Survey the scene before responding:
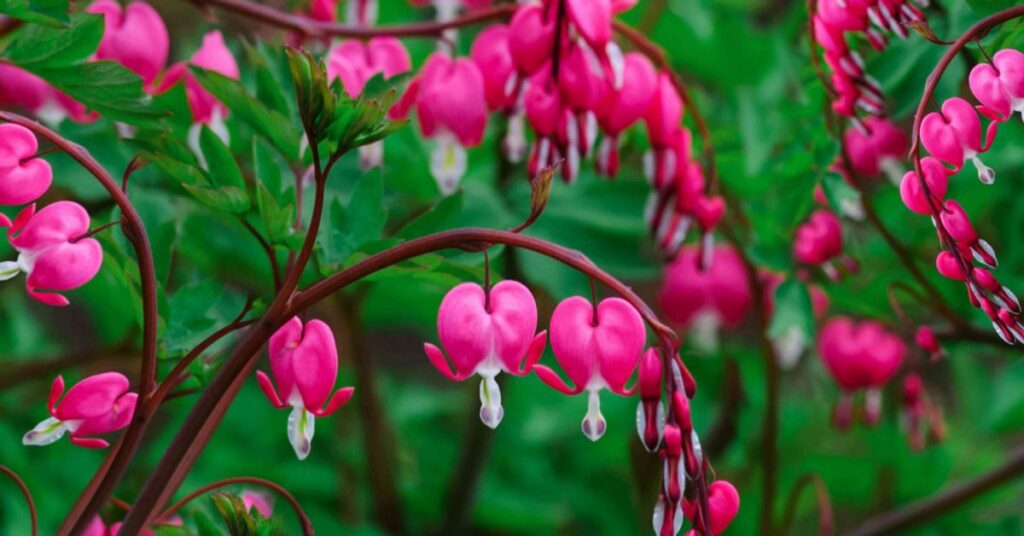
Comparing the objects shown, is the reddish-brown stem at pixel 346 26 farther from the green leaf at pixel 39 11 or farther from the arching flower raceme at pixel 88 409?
the arching flower raceme at pixel 88 409

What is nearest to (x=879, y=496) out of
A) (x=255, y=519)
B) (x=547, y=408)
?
(x=547, y=408)

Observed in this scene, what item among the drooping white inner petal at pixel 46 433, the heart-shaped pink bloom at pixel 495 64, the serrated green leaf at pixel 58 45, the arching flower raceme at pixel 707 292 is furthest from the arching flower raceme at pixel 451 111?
the arching flower raceme at pixel 707 292

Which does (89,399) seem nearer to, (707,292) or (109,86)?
(109,86)

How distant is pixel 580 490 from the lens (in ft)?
4.81

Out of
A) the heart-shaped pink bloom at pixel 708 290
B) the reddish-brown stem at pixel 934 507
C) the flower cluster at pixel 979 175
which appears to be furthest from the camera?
the heart-shaped pink bloom at pixel 708 290

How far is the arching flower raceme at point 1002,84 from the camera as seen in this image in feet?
1.99

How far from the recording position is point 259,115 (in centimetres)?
81

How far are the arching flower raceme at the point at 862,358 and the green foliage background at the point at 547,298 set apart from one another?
0.23 ft

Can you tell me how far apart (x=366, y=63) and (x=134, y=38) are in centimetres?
20

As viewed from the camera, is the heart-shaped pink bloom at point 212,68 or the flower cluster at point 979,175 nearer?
the flower cluster at point 979,175

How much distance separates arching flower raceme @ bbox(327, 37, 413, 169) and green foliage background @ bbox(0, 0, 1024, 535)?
1.7 inches

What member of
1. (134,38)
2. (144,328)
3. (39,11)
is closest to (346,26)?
(134,38)

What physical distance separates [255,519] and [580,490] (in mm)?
880

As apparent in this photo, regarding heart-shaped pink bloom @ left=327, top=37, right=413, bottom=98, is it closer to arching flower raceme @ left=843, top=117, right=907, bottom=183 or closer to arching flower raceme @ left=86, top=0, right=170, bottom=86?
arching flower raceme @ left=86, top=0, right=170, bottom=86
